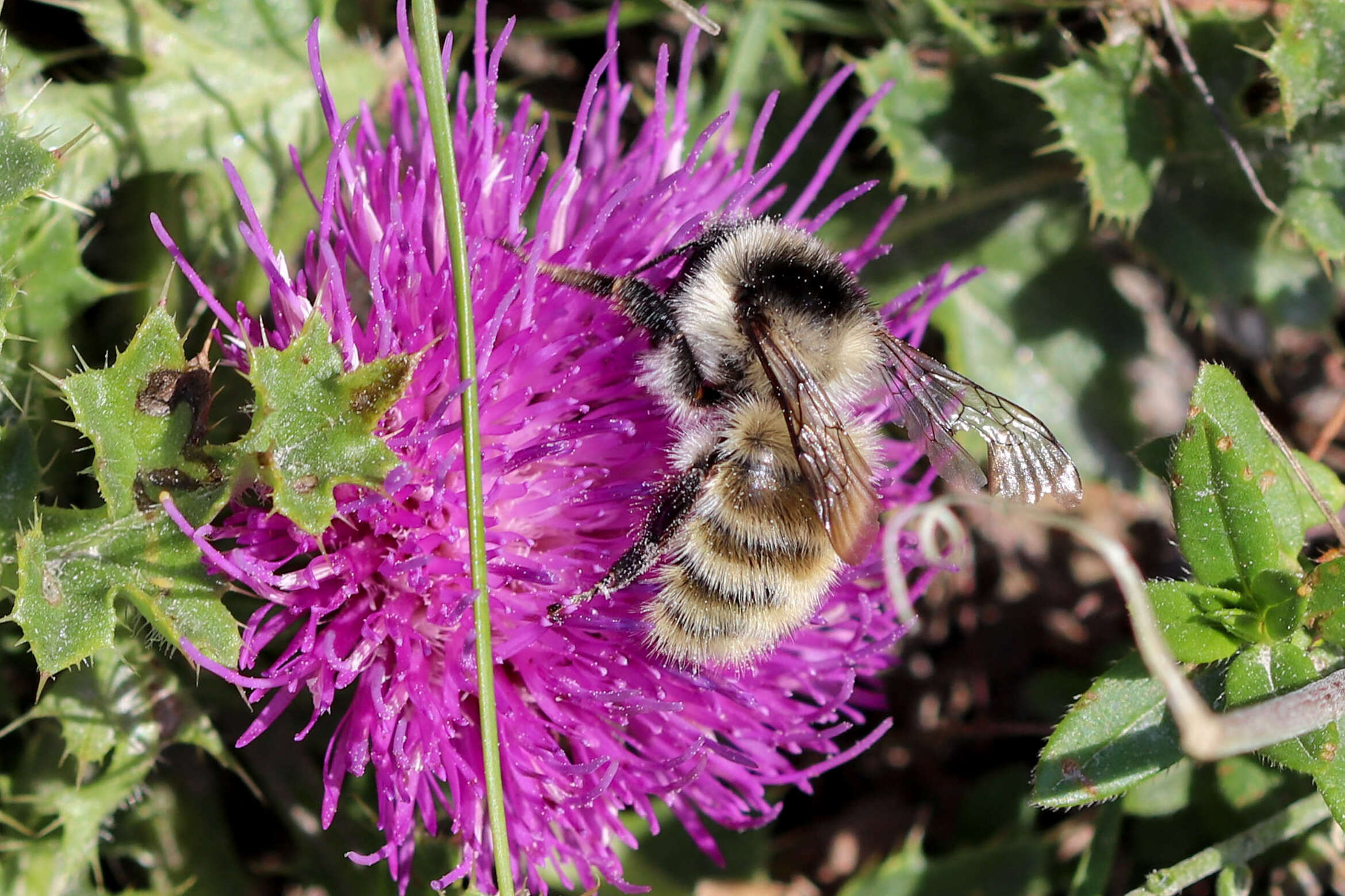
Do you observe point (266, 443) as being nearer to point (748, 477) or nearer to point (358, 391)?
point (358, 391)

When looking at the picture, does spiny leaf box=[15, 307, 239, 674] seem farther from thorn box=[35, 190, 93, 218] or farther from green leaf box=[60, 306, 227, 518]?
thorn box=[35, 190, 93, 218]

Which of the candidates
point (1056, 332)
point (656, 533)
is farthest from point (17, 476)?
point (1056, 332)

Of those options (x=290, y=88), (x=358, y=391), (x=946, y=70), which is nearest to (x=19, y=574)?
(x=358, y=391)

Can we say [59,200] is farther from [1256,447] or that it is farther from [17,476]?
[1256,447]

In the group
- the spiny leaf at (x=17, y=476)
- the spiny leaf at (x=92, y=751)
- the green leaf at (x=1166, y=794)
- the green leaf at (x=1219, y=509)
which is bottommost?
the spiny leaf at (x=92, y=751)

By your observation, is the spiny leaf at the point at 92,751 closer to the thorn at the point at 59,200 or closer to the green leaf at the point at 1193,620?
the thorn at the point at 59,200

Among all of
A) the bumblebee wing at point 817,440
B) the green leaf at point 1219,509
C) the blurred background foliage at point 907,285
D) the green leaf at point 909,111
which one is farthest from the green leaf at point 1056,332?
the bumblebee wing at point 817,440

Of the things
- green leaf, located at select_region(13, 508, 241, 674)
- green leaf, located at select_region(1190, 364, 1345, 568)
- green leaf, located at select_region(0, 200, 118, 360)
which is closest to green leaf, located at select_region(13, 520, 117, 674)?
green leaf, located at select_region(13, 508, 241, 674)
